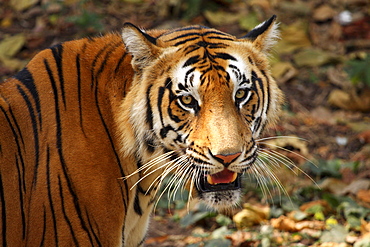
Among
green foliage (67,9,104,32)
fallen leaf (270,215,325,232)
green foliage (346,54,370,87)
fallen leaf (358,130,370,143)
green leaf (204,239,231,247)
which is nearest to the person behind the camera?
green leaf (204,239,231,247)

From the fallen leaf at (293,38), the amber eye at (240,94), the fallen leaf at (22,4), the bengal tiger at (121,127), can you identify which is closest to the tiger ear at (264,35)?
the bengal tiger at (121,127)

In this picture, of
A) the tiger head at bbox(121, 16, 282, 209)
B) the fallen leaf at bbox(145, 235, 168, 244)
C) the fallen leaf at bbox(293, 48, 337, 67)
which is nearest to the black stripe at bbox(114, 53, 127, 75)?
the tiger head at bbox(121, 16, 282, 209)

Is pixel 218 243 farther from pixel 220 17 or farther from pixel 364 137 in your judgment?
pixel 220 17

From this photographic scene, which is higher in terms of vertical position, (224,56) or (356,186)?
(224,56)

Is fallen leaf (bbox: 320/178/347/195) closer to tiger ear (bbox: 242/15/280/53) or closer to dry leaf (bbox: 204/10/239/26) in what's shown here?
tiger ear (bbox: 242/15/280/53)

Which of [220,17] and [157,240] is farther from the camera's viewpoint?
[220,17]

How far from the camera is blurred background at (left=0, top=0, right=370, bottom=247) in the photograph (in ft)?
14.6

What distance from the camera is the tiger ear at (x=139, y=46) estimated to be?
9.50 ft

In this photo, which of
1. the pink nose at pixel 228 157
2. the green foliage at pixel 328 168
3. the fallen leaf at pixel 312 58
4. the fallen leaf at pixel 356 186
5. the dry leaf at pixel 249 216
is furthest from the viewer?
the fallen leaf at pixel 312 58

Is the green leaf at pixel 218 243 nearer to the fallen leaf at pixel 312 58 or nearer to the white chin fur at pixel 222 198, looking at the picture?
the white chin fur at pixel 222 198

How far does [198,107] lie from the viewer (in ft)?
9.48

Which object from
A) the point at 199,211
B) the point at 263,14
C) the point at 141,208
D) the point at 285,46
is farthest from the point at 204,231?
the point at 263,14

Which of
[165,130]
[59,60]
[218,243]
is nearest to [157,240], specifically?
[218,243]

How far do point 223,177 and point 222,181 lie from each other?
29 mm
